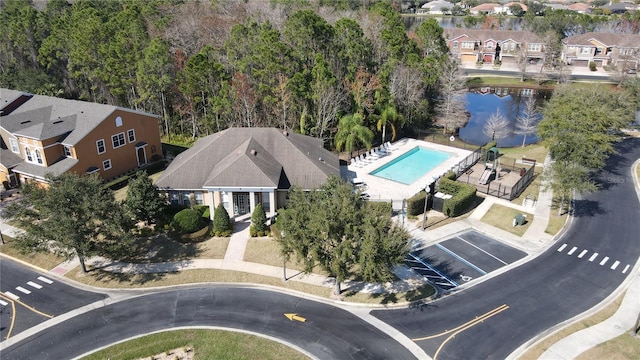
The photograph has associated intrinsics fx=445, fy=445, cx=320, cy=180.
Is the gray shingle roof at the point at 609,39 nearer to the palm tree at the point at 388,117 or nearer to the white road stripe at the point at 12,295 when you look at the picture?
the palm tree at the point at 388,117

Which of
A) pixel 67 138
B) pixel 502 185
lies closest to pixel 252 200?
pixel 67 138

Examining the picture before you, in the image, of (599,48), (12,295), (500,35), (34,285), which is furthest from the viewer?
(500,35)

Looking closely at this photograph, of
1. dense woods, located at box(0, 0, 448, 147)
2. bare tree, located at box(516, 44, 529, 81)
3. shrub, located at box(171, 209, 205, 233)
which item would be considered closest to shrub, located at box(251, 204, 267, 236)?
shrub, located at box(171, 209, 205, 233)

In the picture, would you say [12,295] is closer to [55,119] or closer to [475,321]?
[55,119]

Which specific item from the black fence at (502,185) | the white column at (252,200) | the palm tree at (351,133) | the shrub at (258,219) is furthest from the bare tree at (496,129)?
the shrub at (258,219)

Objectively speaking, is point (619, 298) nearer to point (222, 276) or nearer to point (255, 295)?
point (255, 295)
